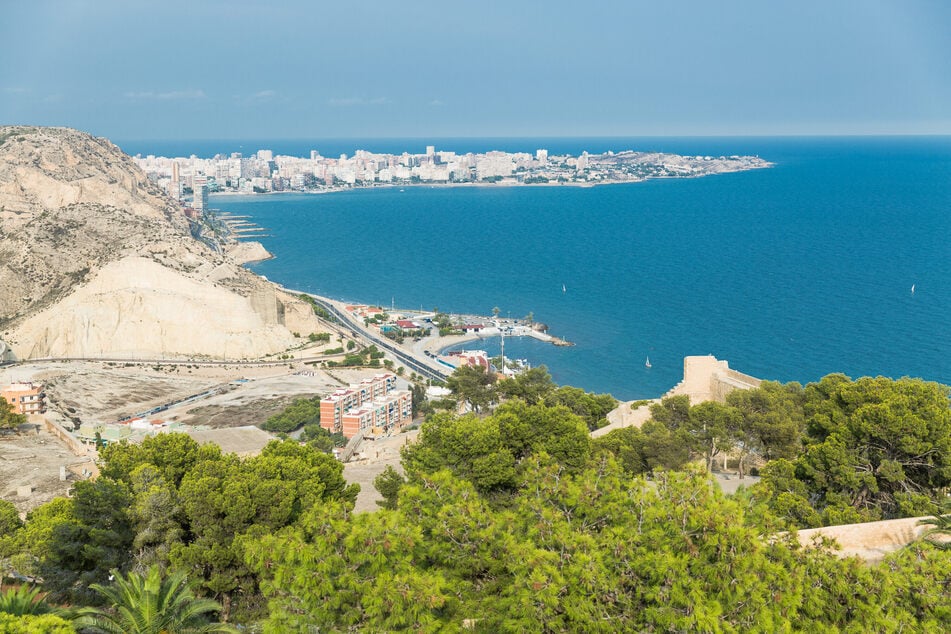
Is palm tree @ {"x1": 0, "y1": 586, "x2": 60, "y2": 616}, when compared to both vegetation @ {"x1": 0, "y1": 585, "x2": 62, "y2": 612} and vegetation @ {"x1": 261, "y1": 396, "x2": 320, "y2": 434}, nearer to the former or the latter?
vegetation @ {"x1": 0, "y1": 585, "x2": 62, "y2": 612}

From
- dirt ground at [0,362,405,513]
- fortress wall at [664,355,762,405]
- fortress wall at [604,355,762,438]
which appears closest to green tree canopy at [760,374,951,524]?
fortress wall at [604,355,762,438]

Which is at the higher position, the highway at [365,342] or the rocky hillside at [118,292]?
the rocky hillside at [118,292]

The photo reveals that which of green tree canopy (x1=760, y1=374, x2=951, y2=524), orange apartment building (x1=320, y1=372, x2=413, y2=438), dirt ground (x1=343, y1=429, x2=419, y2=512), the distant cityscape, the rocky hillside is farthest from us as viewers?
the distant cityscape

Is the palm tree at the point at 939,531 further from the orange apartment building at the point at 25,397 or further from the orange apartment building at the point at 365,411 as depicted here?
the orange apartment building at the point at 25,397

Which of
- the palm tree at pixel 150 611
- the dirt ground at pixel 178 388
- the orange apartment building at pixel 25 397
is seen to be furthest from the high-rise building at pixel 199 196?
the palm tree at pixel 150 611

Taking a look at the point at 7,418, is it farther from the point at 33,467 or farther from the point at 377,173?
the point at 377,173

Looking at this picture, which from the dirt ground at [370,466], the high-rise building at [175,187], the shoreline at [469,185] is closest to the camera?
the dirt ground at [370,466]
